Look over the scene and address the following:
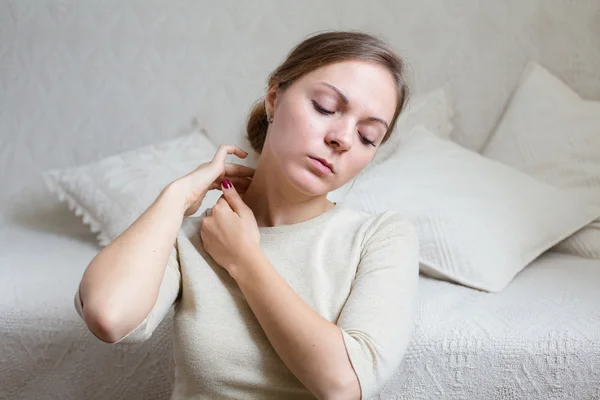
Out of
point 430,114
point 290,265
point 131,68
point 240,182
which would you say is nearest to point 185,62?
point 131,68

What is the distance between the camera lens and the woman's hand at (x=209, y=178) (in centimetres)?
111

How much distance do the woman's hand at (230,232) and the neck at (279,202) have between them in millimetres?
48

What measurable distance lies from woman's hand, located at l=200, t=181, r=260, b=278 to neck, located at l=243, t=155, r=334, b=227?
5cm

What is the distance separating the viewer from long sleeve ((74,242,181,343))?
1.00 metres

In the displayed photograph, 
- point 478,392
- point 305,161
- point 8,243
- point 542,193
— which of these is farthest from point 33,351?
point 542,193

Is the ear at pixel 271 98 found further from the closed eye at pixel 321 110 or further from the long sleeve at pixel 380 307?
the long sleeve at pixel 380 307

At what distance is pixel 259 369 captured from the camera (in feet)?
3.36

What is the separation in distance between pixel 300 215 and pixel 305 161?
0.13m

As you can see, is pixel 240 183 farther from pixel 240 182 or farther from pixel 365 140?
pixel 365 140

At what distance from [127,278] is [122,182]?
86 cm

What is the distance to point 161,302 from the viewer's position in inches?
41.2

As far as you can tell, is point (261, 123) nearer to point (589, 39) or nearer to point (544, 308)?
point (544, 308)

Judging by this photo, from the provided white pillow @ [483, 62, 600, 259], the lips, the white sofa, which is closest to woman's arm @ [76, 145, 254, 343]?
the lips

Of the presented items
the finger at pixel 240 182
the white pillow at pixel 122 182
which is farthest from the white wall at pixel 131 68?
the finger at pixel 240 182
